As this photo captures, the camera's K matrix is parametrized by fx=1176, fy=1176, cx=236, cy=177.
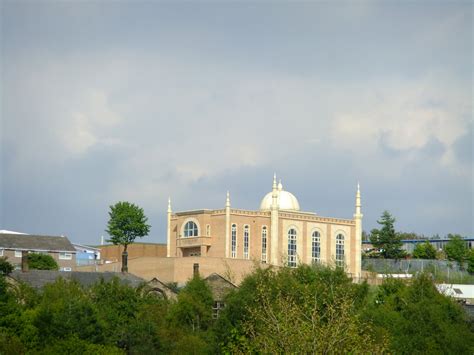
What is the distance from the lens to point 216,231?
385 ft

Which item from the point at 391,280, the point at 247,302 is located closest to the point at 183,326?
the point at 247,302

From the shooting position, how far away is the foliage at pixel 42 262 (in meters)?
116

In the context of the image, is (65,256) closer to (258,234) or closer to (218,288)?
(258,234)

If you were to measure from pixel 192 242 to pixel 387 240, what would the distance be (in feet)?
109

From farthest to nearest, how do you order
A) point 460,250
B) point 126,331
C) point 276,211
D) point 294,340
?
1. point 460,250
2. point 276,211
3. point 126,331
4. point 294,340

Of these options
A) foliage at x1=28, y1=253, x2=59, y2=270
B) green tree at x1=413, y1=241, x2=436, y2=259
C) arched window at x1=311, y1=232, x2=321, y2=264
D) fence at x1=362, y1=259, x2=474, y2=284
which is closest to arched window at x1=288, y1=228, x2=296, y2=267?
arched window at x1=311, y1=232, x2=321, y2=264

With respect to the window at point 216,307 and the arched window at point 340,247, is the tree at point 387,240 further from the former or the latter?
the window at point 216,307

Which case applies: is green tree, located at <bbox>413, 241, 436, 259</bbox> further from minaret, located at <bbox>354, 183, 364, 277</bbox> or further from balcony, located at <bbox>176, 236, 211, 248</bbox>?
balcony, located at <bbox>176, 236, 211, 248</bbox>

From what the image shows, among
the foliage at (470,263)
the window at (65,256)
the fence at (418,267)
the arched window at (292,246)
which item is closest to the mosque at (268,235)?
the arched window at (292,246)

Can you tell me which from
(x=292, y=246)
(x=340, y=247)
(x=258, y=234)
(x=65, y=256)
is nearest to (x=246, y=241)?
(x=258, y=234)

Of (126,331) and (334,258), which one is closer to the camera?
(126,331)

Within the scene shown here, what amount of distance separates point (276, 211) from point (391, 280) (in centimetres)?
2538

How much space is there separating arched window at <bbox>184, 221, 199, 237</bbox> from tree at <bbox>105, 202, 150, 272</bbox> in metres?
6.99

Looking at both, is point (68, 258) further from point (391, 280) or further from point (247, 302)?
point (247, 302)
